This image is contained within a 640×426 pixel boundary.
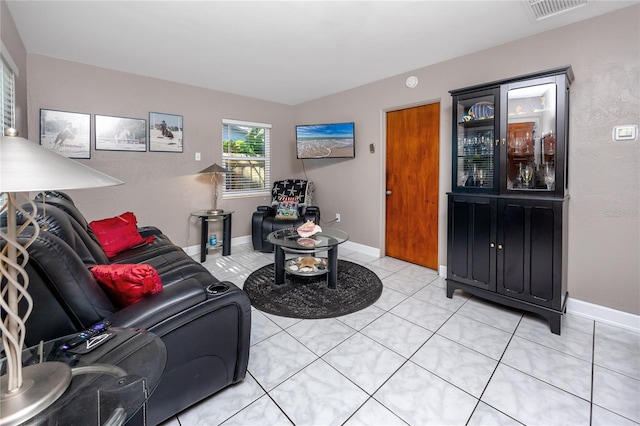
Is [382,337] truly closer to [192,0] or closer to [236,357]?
[236,357]

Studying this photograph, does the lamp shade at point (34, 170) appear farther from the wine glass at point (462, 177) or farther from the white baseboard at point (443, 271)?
the white baseboard at point (443, 271)

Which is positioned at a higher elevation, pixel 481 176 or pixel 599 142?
pixel 599 142

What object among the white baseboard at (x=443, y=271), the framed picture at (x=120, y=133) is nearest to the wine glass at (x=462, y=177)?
the white baseboard at (x=443, y=271)

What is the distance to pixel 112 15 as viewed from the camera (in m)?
2.28

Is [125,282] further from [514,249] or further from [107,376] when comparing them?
[514,249]

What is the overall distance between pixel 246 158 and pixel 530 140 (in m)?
3.83

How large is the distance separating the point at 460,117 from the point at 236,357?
2.75 meters

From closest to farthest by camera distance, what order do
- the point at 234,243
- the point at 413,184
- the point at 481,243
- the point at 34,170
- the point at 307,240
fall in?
the point at 34,170, the point at 481,243, the point at 307,240, the point at 413,184, the point at 234,243

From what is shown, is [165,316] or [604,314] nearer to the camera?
[165,316]

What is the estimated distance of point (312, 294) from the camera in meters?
2.80

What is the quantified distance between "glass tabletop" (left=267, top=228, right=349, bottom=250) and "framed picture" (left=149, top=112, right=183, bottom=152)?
2.06 meters

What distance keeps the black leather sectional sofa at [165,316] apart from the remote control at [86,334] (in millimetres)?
38

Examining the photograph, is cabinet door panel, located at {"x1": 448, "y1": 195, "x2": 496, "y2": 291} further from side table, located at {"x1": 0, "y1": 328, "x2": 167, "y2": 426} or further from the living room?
side table, located at {"x1": 0, "y1": 328, "x2": 167, "y2": 426}

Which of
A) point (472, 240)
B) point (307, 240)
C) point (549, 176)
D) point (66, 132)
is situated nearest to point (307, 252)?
point (307, 240)
